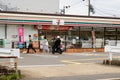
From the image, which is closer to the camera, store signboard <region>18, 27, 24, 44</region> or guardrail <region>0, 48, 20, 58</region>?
guardrail <region>0, 48, 20, 58</region>

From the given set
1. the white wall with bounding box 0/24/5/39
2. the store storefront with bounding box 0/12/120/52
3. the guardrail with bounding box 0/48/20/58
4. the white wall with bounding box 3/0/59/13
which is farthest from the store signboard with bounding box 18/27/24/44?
the guardrail with bounding box 0/48/20/58

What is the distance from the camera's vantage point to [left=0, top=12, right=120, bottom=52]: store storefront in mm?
34750

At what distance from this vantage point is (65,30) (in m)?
38.0

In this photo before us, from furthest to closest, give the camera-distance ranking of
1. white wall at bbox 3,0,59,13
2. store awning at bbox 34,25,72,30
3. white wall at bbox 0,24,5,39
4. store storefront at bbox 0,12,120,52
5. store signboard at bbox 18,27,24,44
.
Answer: white wall at bbox 3,0,59,13 → store awning at bbox 34,25,72,30 → store signboard at bbox 18,27,24,44 → store storefront at bbox 0,12,120,52 → white wall at bbox 0,24,5,39

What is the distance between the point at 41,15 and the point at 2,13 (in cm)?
412

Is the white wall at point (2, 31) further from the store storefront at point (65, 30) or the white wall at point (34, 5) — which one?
the white wall at point (34, 5)

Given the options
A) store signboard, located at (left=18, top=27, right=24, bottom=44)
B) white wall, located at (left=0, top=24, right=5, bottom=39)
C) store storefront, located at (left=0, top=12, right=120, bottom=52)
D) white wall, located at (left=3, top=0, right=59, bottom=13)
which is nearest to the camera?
white wall, located at (left=0, top=24, right=5, bottom=39)

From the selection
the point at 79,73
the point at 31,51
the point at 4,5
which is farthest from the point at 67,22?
the point at 79,73

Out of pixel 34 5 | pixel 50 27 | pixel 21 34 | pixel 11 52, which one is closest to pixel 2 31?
pixel 21 34

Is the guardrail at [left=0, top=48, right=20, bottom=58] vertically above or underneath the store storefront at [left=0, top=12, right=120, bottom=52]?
underneath

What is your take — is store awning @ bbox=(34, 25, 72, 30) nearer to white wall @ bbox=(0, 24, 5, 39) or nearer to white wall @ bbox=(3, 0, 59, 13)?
white wall @ bbox=(0, 24, 5, 39)

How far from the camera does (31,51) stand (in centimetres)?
3478

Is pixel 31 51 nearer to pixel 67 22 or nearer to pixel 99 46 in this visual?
pixel 67 22

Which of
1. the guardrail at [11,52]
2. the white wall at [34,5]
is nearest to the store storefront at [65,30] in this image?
the white wall at [34,5]
